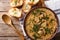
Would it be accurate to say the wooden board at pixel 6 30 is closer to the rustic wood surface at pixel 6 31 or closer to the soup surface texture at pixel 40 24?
the rustic wood surface at pixel 6 31

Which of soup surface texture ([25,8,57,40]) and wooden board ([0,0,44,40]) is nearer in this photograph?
soup surface texture ([25,8,57,40])

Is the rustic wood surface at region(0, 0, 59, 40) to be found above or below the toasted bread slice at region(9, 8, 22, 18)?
below

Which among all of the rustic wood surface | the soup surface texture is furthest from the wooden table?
the soup surface texture

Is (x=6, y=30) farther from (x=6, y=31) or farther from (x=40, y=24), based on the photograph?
(x=40, y=24)

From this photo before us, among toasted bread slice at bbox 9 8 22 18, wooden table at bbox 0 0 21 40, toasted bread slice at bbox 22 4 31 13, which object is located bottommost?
wooden table at bbox 0 0 21 40

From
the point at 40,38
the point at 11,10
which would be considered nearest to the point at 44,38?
the point at 40,38

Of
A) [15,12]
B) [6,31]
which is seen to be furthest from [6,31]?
[15,12]

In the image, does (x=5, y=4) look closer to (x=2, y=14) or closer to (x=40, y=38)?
(x=2, y=14)

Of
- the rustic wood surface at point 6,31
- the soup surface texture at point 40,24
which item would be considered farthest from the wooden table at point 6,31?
the soup surface texture at point 40,24

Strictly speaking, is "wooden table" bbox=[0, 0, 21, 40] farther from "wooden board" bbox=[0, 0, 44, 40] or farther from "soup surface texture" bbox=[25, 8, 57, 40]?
"soup surface texture" bbox=[25, 8, 57, 40]
